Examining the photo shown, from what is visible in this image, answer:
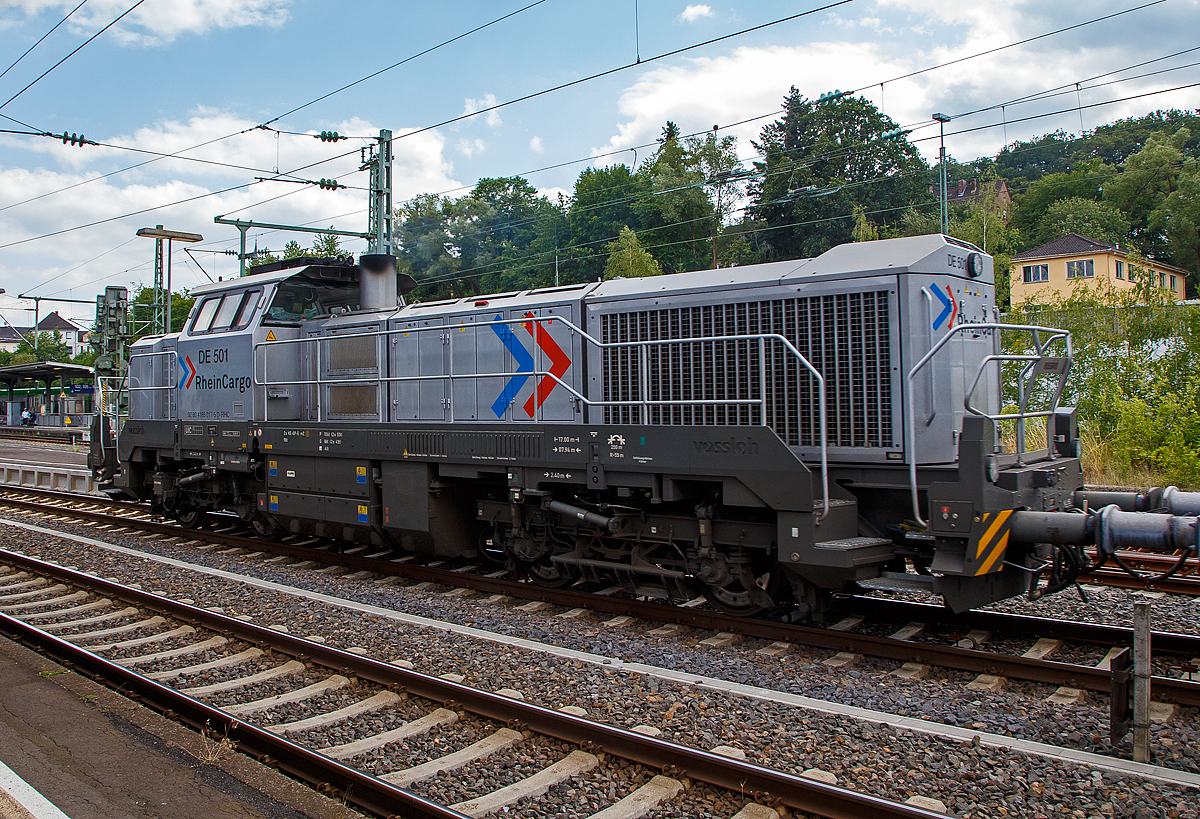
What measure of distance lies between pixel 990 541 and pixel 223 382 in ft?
30.5

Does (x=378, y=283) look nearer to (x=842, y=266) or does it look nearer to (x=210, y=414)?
(x=210, y=414)

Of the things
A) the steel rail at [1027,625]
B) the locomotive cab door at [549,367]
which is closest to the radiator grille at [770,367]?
the locomotive cab door at [549,367]

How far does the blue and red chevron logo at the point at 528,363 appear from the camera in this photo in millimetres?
7797

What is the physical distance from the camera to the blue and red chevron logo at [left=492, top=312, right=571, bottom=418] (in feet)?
25.6

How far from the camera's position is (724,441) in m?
6.07

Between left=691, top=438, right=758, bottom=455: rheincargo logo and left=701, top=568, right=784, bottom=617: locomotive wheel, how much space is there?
3.69 feet

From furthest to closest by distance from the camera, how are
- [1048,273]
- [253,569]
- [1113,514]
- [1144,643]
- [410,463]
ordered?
1. [1048,273]
2. [253,569]
3. [410,463]
4. [1113,514]
5. [1144,643]

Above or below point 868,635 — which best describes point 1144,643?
above

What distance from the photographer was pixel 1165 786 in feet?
12.0

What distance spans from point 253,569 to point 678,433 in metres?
5.76

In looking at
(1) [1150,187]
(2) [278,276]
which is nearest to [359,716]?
(2) [278,276]

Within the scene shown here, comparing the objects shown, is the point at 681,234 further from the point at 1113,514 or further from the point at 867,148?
the point at 1113,514

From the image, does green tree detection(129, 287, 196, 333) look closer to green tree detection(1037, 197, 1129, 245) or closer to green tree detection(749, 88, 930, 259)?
green tree detection(749, 88, 930, 259)

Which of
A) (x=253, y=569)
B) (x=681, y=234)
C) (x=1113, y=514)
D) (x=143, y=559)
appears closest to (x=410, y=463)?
(x=253, y=569)
